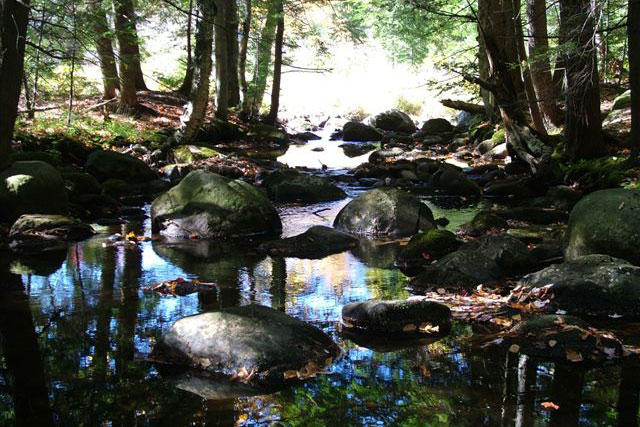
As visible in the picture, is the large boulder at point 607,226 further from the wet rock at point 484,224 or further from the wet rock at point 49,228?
the wet rock at point 49,228

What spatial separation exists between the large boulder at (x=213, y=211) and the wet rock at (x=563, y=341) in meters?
5.59

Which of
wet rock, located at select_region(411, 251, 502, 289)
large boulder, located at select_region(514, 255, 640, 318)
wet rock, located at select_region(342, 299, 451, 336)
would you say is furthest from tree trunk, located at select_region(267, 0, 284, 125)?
wet rock, located at select_region(342, 299, 451, 336)

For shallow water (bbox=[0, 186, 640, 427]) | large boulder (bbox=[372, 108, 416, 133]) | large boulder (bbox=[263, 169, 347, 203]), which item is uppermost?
large boulder (bbox=[372, 108, 416, 133])

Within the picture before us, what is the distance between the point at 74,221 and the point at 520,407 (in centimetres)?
775

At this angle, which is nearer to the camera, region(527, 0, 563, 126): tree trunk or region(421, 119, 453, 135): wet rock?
region(527, 0, 563, 126): tree trunk

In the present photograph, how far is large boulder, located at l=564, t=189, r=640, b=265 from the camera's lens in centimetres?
706

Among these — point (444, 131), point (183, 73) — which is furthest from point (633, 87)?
point (183, 73)

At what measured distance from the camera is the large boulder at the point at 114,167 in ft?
48.7

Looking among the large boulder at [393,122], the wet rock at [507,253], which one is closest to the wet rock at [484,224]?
the wet rock at [507,253]

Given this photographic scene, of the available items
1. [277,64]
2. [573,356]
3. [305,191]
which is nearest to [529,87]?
[305,191]

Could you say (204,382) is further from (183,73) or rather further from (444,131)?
(183,73)

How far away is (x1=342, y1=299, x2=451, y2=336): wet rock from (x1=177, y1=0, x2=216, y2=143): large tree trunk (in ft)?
41.2

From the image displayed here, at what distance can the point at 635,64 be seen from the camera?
10.4m

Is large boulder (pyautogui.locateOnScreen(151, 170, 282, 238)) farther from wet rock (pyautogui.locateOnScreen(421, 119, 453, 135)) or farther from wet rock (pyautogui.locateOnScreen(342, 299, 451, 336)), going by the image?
wet rock (pyautogui.locateOnScreen(421, 119, 453, 135))
